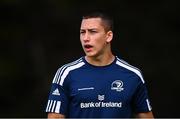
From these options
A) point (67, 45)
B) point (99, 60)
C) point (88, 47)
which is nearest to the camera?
point (88, 47)

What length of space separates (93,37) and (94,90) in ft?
1.43

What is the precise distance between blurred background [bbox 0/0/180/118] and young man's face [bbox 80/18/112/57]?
7.33 metres

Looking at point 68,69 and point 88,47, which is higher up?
point 88,47

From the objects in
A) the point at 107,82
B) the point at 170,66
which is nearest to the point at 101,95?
the point at 107,82

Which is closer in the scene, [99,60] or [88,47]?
[88,47]

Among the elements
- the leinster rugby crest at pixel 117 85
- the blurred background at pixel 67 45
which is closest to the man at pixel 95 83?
the leinster rugby crest at pixel 117 85

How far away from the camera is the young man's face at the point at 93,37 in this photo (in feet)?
23.0

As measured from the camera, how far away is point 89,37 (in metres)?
7.03

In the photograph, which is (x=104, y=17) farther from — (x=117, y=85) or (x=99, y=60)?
(x=117, y=85)

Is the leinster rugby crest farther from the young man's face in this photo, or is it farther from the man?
the young man's face

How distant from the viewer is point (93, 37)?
23.1 feet

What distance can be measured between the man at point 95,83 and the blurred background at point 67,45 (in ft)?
24.0

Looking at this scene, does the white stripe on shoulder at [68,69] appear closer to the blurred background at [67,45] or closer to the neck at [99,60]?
the neck at [99,60]

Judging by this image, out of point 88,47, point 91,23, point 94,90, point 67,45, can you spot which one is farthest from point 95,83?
point 67,45
